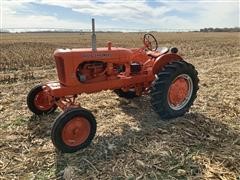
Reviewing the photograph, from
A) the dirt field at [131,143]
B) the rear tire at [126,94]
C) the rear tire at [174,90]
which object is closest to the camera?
the dirt field at [131,143]

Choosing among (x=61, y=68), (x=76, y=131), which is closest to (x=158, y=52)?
(x=61, y=68)

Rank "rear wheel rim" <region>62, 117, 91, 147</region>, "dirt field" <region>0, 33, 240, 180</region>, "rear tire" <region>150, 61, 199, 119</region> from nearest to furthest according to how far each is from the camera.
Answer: "dirt field" <region>0, 33, 240, 180</region>, "rear wheel rim" <region>62, 117, 91, 147</region>, "rear tire" <region>150, 61, 199, 119</region>

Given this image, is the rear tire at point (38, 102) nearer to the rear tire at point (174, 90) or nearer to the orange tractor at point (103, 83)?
the orange tractor at point (103, 83)

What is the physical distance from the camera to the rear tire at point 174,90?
20.7ft

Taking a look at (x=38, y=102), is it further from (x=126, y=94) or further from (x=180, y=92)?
(x=180, y=92)

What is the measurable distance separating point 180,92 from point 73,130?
8.55 feet

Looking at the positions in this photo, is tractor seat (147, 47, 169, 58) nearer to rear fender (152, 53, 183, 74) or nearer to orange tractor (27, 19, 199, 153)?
orange tractor (27, 19, 199, 153)

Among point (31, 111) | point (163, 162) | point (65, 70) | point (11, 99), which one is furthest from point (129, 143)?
point (11, 99)

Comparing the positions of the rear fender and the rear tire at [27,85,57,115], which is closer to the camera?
the rear tire at [27,85,57,115]

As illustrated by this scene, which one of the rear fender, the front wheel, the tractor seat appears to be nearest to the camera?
the front wheel

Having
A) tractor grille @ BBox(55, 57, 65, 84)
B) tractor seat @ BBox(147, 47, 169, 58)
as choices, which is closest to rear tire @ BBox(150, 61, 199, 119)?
tractor seat @ BBox(147, 47, 169, 58)

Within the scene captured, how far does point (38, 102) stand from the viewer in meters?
6.79

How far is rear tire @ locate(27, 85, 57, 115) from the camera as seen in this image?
6664 mm

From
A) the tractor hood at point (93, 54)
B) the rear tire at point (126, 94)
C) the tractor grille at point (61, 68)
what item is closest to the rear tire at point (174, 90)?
the tractor hood at point (93, 54)
